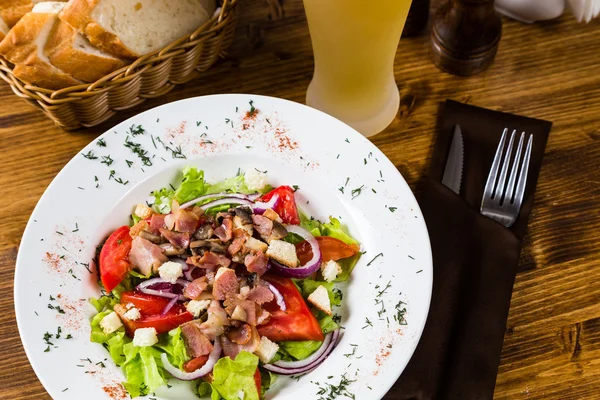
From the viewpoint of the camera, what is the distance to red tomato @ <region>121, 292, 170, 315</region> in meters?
1.89

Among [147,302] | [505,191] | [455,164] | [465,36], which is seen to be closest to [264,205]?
[147,302]

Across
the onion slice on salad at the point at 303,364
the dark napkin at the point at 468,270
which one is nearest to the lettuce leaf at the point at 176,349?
the onion slice on salad at the point at 303,364

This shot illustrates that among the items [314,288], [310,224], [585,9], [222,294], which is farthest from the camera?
[585,9]

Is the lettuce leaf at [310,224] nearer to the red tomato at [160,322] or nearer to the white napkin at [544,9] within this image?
the red tomato at [160,322]

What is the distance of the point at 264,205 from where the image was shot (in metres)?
2.04

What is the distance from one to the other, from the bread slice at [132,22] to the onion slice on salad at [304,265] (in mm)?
816

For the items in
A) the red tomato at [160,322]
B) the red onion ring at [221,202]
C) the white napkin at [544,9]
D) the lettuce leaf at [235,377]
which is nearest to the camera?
the lettuce leaf at [235,377]

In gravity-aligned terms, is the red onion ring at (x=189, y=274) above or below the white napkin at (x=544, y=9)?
below

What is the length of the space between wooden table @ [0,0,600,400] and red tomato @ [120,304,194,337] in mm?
370

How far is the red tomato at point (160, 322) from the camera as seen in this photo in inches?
73.0

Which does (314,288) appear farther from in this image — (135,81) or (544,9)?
(544,9)

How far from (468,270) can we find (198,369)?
0.87 metres

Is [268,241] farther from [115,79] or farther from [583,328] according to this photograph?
[583,328]

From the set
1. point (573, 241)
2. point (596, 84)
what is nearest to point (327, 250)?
point (573, 241)
